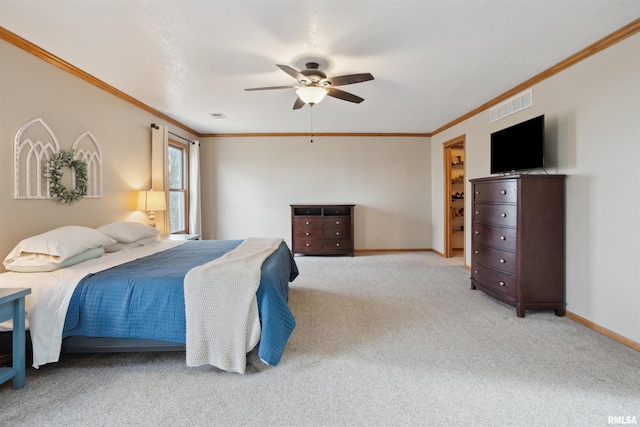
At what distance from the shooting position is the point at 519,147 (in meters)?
3.37

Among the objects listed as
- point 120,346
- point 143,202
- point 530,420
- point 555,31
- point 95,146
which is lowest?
point 530,420

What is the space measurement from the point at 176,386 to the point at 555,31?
3752mm

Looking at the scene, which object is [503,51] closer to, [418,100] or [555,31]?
[555,31]

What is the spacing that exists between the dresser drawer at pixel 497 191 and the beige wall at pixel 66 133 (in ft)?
14.3

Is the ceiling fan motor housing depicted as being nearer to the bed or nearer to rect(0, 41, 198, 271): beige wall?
the bed

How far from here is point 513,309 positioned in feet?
10.5

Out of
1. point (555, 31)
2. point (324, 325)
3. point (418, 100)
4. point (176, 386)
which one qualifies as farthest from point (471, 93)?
point (176, 386)

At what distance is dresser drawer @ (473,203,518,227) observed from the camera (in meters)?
3.08

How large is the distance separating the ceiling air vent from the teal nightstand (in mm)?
4788

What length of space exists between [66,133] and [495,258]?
4.54 metres

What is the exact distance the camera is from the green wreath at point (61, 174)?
112 inches

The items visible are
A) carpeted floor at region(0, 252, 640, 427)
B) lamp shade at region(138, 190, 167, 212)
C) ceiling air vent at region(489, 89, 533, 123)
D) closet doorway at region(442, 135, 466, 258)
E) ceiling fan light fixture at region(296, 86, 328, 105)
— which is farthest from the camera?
closet doorway at region(442, 135, 466, 258)

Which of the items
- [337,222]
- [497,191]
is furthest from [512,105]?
[337,222]

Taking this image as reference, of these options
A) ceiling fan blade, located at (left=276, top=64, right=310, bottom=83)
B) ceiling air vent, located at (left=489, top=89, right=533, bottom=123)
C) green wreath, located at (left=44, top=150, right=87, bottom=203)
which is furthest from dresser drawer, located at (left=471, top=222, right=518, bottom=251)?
green wreath, located at (left=44, top=150, right=87, bottom=203)
